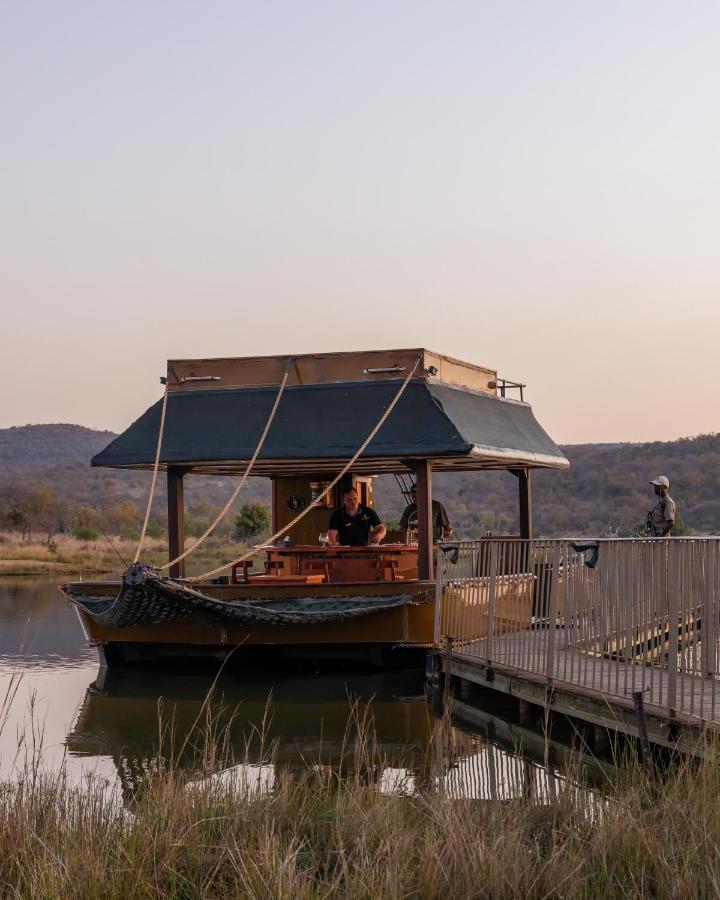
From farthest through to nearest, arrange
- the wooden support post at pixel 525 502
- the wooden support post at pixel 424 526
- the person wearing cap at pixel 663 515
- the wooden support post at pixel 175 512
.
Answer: the wooden support post at pixel 525 502, the person wearing cap at pixel 663 515, the wooden support post at pixel 175 512, the wooden support post at pixel 424 526

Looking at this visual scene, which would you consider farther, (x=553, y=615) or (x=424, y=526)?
(x=424, y=526)

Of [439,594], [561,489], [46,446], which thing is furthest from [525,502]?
[46,446]

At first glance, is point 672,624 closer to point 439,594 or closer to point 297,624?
point 439,594

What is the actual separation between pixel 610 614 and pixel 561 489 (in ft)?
246

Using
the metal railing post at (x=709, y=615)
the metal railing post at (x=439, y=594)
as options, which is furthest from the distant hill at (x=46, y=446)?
the metal railing post at (x=709, y=615)

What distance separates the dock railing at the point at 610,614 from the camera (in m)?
9.49

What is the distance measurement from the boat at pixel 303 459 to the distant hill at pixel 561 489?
139 ft

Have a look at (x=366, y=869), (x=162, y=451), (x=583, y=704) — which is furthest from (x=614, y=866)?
(x=162, y=451)

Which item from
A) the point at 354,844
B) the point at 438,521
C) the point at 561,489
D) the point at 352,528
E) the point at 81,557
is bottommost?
the point at 354,844

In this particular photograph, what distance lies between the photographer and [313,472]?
2191 centimetres

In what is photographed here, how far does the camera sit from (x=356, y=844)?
6844 millimetres

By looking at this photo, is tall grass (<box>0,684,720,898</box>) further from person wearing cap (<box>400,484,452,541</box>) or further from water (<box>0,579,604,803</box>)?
person wearing cap (<box>400,484,452,541</box>)

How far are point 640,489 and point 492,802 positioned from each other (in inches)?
3056

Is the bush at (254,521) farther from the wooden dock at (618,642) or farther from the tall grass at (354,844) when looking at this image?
the tall grass at (354,844)
